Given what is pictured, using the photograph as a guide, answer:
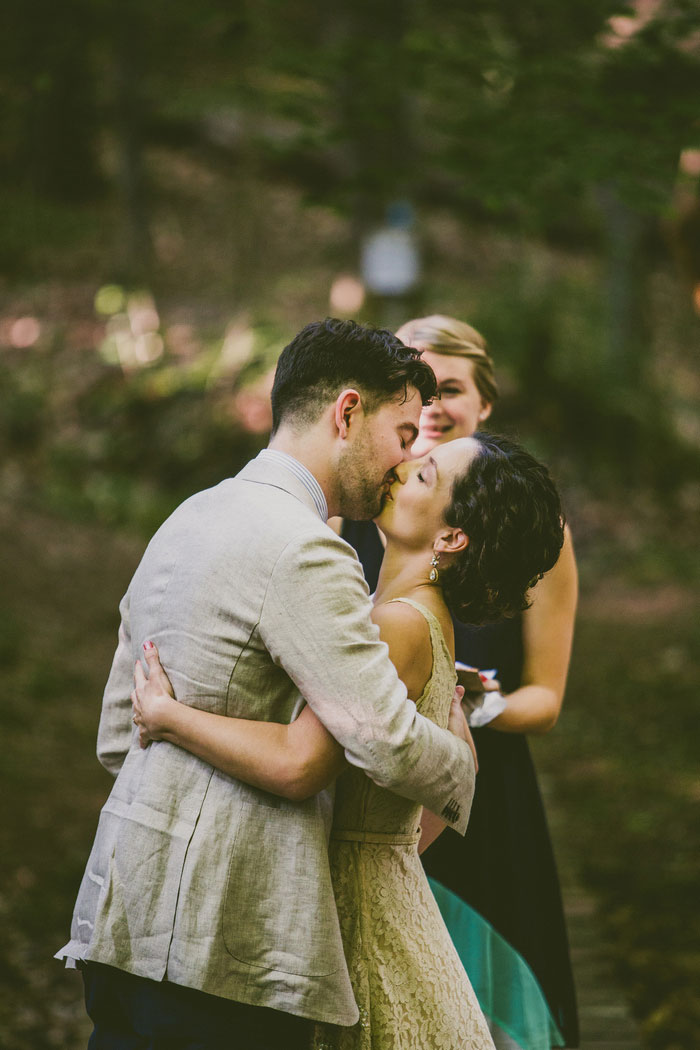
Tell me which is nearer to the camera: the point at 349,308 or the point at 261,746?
the point at 261,746

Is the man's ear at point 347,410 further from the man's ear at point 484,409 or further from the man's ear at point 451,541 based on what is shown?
the man's ear at point 484,409

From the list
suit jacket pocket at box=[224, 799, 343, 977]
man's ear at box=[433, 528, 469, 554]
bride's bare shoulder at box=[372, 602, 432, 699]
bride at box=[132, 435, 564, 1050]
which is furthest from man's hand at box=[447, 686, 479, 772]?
suit jacket pocket at box=[224, 799, 343, 977]

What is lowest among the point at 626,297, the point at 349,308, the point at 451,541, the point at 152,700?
the point at 349,308

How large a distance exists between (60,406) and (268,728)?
472 inches

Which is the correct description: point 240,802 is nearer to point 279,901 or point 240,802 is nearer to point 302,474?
Result: point 279,901

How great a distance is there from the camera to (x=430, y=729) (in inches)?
65.0

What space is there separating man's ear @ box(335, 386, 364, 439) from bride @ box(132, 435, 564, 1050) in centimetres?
25

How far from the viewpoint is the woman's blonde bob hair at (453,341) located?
2701mm

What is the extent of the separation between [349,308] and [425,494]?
421 inches

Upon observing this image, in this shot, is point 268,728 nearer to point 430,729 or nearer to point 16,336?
point 430,729

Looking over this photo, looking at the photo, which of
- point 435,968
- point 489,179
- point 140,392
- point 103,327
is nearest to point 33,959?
point 435,968

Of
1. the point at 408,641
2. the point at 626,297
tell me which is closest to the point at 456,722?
the point at 408,641

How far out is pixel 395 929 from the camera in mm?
1801

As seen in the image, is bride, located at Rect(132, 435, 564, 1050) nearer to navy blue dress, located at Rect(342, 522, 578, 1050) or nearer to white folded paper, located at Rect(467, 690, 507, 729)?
white folded paper, located at Rect(467, 690, 507, 729)
